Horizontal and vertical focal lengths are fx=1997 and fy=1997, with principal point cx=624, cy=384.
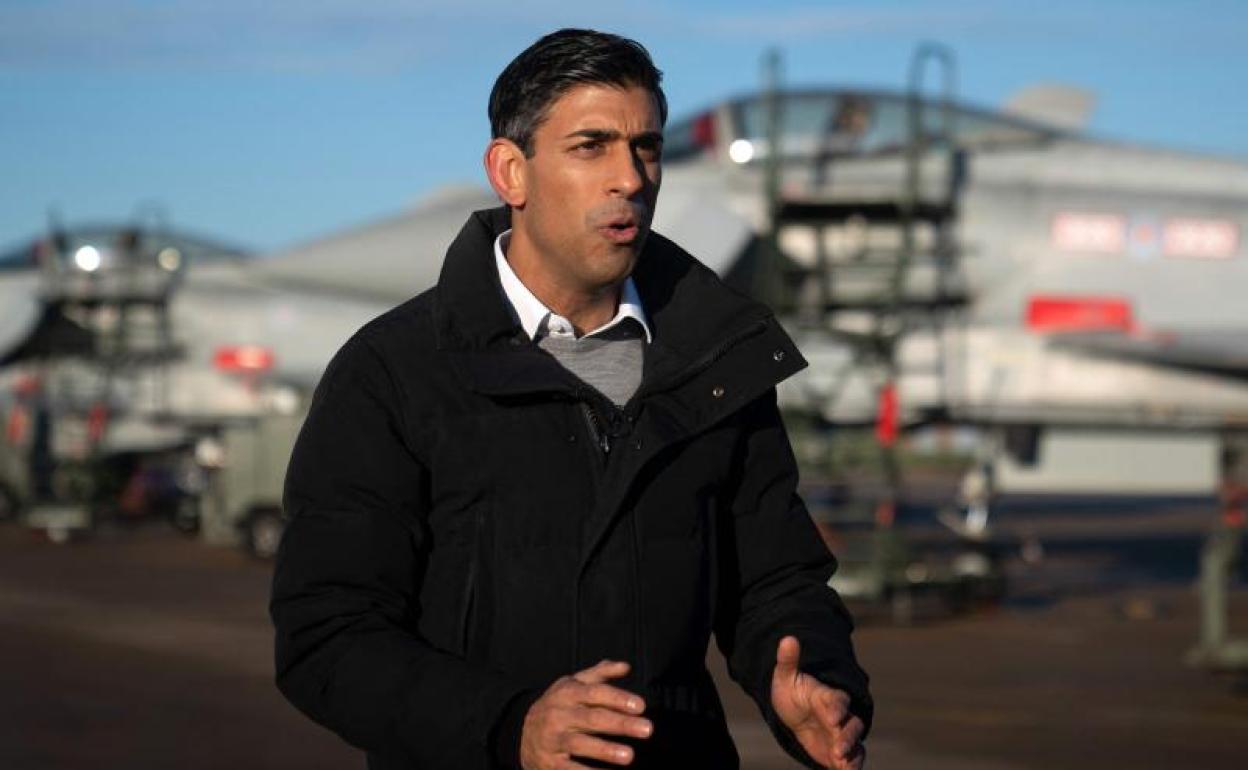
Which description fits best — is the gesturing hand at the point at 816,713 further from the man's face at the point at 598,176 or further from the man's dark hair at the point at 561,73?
the man's dark hair at the point at 561,73

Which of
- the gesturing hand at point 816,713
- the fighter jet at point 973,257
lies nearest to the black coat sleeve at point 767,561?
the gesturing hand at point 816,713

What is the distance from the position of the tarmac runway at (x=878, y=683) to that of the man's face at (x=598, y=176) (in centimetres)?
548

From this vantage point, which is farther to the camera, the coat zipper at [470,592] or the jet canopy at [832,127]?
the jet canopy at [832,127]

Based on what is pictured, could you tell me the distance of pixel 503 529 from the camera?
8.65 ft

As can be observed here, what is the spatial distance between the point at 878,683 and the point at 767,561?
782 cm

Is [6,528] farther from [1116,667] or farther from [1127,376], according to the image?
[1116,667]

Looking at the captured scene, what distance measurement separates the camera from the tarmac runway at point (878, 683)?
820 cm

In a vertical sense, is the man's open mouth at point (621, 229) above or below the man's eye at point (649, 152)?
below

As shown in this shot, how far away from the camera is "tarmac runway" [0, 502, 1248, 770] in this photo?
26.9 feet

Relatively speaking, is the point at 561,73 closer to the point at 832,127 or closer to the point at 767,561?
the point at 767,561

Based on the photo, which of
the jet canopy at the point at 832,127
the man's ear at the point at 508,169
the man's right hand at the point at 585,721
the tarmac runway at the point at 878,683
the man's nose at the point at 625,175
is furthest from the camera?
the jet canopy at the point at 832,127

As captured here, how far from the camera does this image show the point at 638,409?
2707 millimetres

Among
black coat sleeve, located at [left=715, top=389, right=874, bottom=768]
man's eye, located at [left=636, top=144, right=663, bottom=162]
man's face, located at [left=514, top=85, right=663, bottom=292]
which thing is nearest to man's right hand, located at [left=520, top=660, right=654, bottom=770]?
black coat sleeve, located at [left=715, top=389, right=874, bottom=768]

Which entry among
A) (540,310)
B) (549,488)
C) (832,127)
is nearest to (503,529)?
(549,488)
